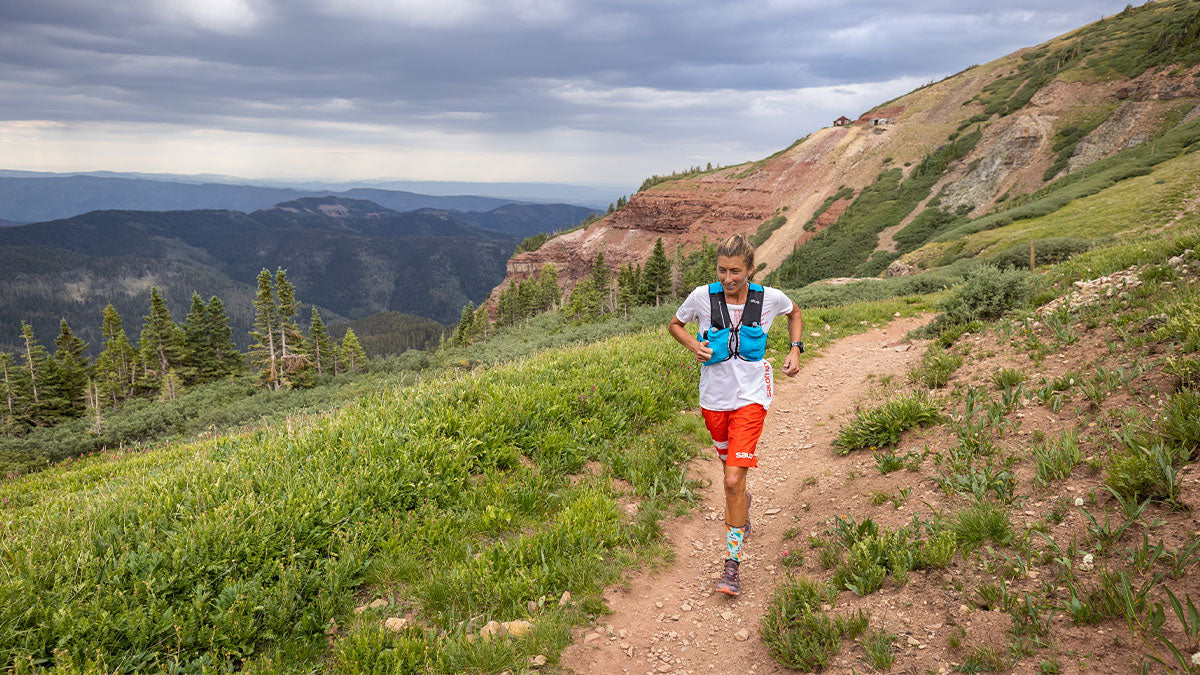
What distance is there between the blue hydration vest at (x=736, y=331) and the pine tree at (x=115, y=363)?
81848 millimetres

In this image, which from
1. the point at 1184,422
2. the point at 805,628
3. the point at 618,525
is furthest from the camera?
the point at 618,525

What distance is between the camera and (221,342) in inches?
2625

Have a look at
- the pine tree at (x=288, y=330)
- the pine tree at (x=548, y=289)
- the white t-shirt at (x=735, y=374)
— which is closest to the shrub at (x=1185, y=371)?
the white t-shirt at (x=735, y=374)

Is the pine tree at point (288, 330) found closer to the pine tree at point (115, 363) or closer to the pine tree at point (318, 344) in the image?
the pine tree at point (318, 344)

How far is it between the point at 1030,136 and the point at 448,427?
88.0m

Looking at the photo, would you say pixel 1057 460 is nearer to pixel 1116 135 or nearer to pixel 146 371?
pixel 1116 135

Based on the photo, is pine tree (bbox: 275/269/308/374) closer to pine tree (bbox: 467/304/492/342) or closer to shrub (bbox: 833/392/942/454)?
pine tree (bbox: 467/304/492/342)

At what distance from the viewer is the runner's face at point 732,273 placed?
500 cm

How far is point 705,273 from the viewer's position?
74875 millimetres

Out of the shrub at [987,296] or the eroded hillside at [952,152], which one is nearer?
the shrub at [987,296]

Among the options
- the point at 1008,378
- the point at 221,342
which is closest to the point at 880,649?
the point at 1008,378

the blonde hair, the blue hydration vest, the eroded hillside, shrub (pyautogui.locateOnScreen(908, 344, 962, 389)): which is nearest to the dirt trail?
shrub (pyautogui.locateOnScreen(908, 344, 962, 389))

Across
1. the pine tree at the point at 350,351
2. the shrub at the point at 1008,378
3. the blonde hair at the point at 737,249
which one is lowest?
the pine tree at the point at 350,351

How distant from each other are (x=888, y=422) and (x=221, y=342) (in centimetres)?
7919
